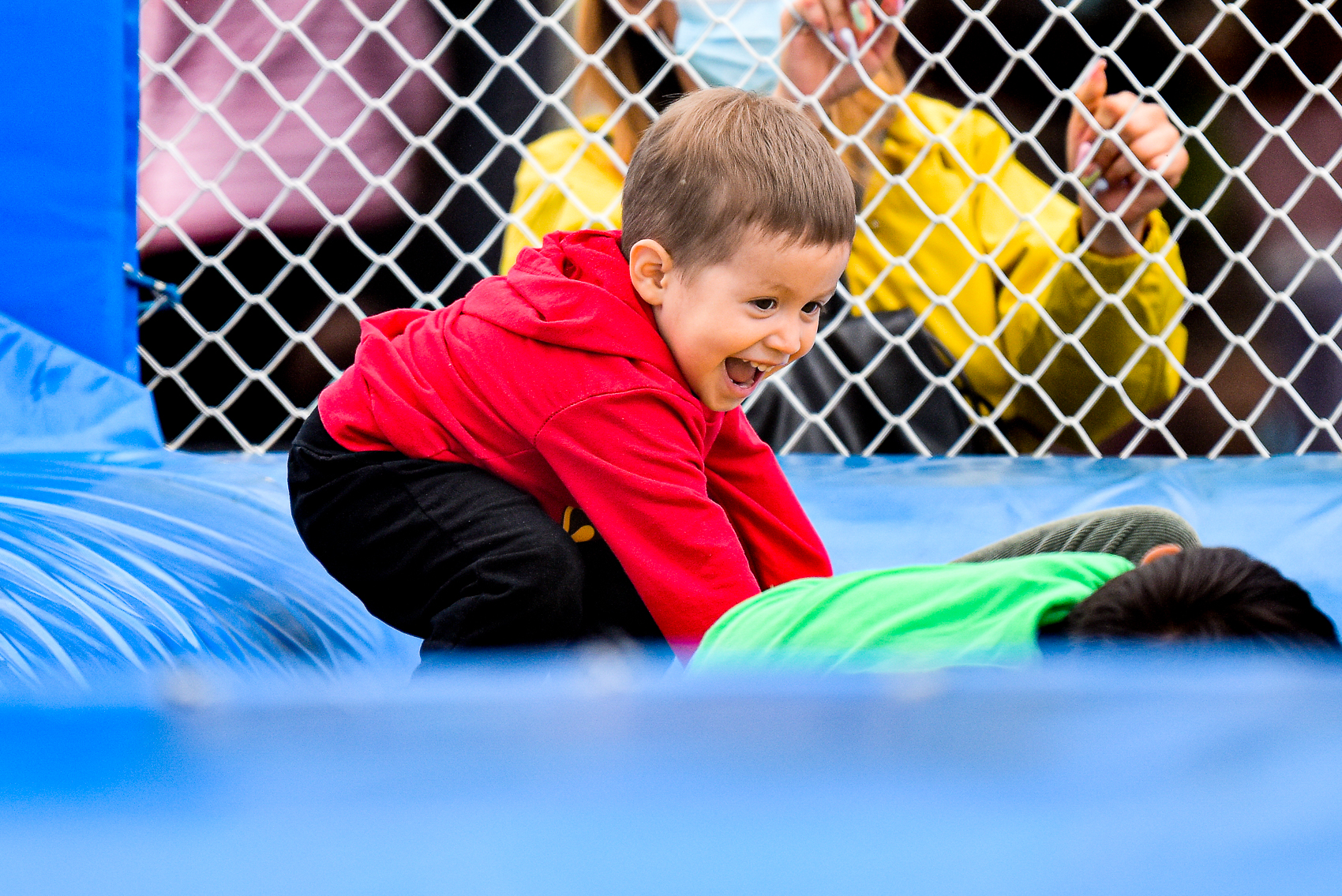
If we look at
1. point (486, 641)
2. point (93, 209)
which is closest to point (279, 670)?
point (486, 641)

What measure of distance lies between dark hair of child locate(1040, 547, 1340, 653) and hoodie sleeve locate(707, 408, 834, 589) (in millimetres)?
299

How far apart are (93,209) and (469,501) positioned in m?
0.67

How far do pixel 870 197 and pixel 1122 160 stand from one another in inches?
10.5

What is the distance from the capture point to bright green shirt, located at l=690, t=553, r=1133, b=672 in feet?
1.46

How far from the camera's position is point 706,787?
1.00 feet

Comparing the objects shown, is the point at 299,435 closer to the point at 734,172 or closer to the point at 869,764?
the point at 734,172

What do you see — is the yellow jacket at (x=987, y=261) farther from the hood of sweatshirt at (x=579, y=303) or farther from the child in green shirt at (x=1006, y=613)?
the child in green shirt at (x=1006, y=613)

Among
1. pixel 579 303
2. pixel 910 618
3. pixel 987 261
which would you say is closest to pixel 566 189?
pixel 987 261

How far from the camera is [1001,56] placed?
1503mm

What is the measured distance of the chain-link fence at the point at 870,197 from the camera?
4.10 feet

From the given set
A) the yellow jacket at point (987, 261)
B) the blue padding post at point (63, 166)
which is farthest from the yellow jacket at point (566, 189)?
the blue padding post at point (63, 166)

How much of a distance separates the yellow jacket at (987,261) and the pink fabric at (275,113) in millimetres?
206

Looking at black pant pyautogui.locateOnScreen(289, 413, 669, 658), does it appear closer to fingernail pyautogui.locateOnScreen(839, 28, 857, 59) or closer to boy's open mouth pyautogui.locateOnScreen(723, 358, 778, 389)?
boy's open mouth pyautogui.locateOnScreen(723, 358, 778, 389)

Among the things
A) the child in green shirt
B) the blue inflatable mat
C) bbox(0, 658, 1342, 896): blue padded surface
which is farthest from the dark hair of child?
the blue inflatable mat
